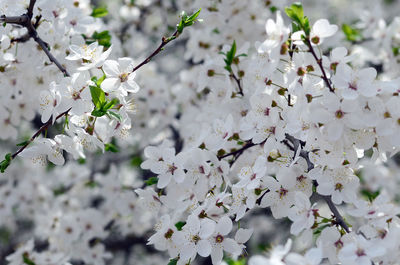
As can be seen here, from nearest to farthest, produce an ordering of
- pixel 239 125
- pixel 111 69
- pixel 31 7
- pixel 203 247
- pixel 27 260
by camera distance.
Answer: pixel 203 247 < pixel 111 69 < pixel 31 7 < pixel 239 125 < pixel 27 260

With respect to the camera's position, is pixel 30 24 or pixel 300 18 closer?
pixel 300 18

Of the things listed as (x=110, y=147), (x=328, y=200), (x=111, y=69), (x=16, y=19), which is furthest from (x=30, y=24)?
(x=328, y=200)

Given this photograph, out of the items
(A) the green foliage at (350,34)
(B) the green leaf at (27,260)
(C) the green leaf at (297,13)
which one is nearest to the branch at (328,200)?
(C) the green leaf at (297,13)

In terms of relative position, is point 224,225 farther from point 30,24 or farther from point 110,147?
point 30,24

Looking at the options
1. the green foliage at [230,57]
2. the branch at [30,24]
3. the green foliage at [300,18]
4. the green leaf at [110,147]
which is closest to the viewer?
the green foliage at [300,18]

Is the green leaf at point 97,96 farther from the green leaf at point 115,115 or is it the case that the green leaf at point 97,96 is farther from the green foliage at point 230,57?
the green foliage at point 230,57

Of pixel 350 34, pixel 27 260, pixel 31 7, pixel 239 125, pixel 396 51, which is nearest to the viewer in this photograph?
pixel 31 7

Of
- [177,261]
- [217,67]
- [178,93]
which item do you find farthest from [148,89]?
[177,261]

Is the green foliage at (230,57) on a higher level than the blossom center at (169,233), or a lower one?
higher

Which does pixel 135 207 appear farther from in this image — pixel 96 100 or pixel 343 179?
pixel 343 179
